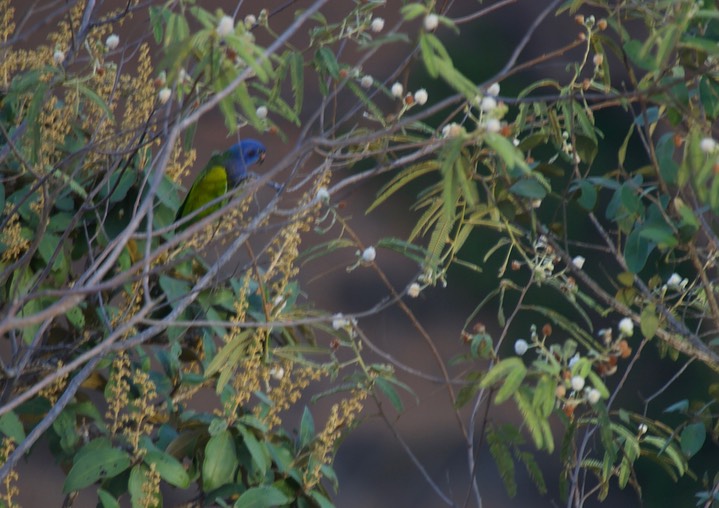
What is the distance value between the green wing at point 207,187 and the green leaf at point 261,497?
0.93 meters

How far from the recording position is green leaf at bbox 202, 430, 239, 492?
1712 mm

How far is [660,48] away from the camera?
1224 millimetres

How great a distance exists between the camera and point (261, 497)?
171cm

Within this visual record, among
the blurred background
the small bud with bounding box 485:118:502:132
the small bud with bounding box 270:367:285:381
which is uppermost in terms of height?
the small bud with bounding box 485:118:502:132

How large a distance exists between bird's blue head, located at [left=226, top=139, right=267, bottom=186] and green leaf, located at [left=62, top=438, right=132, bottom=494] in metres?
0.93

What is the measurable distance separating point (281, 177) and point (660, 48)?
6.04ft

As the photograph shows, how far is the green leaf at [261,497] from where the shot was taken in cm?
170

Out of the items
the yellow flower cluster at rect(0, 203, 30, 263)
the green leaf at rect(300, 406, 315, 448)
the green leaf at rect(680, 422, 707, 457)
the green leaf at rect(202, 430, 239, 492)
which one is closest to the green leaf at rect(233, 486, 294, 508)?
Result: the green leaf at rect(202, 430, 239, 492)

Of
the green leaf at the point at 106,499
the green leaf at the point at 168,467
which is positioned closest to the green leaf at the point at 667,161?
the green leaf at the point at 168,467

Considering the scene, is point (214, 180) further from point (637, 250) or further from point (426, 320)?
point (637, 250)

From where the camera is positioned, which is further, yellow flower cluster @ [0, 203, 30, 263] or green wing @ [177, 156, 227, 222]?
green wing @ [177, 156, 227, 222]

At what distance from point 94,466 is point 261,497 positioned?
0.99ft

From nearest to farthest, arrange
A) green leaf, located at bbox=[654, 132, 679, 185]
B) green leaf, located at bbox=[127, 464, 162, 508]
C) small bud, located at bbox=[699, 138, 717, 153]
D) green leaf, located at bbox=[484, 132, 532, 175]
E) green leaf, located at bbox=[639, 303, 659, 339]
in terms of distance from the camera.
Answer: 1. green leaf, located at bbox=[484, 132, 532, 175]
2. small bud, located at bbox=[699, 138, 717, 153]
3. green leaf, located at bbox=[654, 132, 679, 185]
4. green leaf, located at bbox=[639, 303, 659, 339]
5. green leaf, located at bbox=[127, 464, 162, 508]

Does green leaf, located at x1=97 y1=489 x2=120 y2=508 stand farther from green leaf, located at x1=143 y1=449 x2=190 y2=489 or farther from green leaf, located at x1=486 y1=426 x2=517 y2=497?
green leaf, located at x1=486 y1=426 x2=517 y2=497
